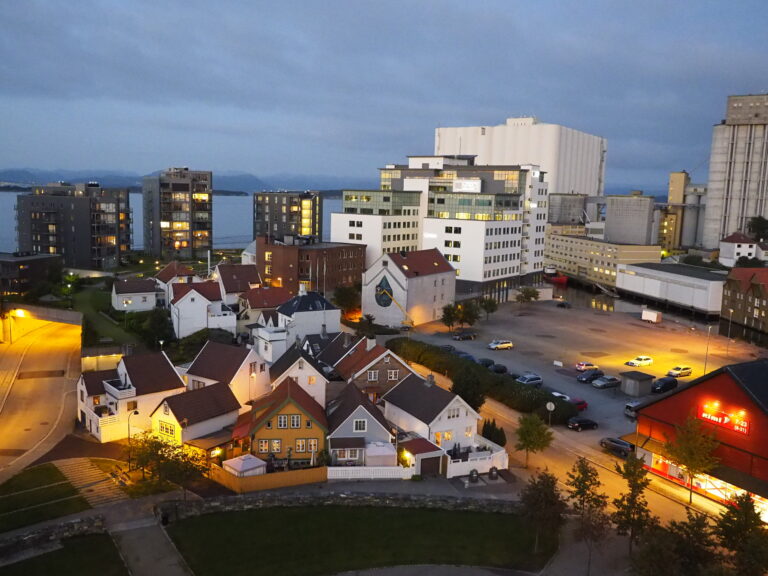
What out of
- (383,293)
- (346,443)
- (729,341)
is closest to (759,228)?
(729,341)

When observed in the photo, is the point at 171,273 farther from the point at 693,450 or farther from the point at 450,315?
the point at 693,450

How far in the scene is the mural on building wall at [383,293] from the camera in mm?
62094

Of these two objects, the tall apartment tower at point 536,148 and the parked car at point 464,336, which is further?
the tall apartment tower at point 536,148

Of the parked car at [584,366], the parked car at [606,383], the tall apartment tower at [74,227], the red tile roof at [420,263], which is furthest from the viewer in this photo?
the tall apartment tower at [74,227]

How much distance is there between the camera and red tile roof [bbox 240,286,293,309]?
56.7 meters

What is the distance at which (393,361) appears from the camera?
38.8m

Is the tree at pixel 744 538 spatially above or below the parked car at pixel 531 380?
above

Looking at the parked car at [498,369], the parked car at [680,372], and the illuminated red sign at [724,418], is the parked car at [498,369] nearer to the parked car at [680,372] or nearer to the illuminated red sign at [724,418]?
the parked car at [680,372]

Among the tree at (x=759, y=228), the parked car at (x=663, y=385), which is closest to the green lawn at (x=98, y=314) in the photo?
the parked car at (x=663, y=385)

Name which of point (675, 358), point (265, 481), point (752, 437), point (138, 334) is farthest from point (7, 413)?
point (675, 358)

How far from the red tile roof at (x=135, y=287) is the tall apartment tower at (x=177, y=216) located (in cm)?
4150

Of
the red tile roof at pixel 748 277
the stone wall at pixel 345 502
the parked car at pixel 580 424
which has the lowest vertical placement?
the stone wall at pixel 345 502

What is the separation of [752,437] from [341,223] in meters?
65.7

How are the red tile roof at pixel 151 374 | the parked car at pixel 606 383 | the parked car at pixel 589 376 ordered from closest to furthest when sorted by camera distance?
the red tile roof at pixel 151 374 < the parked car at pixel 606 383 < the parked car at pixel 589 376
